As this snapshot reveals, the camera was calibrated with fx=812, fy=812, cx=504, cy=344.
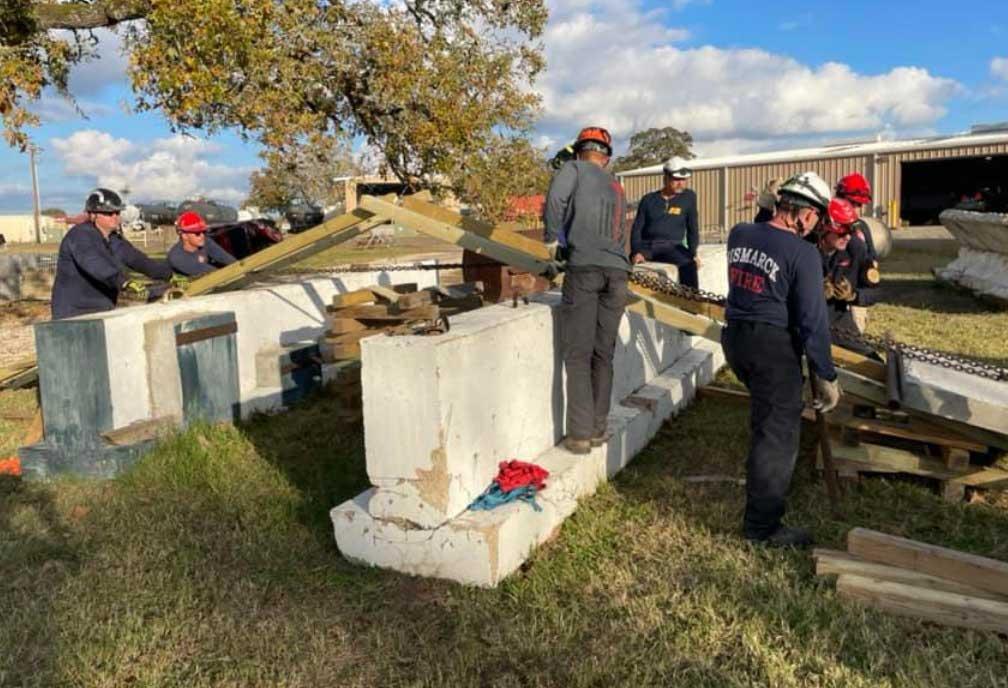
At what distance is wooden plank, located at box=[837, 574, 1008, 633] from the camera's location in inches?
120

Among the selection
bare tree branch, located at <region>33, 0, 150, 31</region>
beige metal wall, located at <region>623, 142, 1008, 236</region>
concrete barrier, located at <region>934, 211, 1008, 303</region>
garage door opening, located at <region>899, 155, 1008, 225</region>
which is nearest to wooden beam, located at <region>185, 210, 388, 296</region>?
bare tree branch, located at <region>33, 0, 150, 31</region>

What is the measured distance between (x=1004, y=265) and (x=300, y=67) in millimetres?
9774

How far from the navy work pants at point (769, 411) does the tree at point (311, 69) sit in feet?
21.5

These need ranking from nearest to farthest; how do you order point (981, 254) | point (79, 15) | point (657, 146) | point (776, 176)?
1. point (79, 15)
2. point (981, 254)
3. point (776, 176)
4. point (657, 146)

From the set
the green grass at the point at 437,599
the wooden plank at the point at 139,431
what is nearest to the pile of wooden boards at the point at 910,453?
the green grass at the point at 437,599

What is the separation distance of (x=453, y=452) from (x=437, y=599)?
632 millimetres

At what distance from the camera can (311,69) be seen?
9.74m

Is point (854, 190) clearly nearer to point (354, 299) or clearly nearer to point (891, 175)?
point (354, 299)

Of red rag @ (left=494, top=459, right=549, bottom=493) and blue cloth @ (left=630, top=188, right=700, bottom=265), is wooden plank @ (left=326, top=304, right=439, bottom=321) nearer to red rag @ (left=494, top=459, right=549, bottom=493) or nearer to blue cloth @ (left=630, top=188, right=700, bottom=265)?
blue cloth @ (left=630, top=188, right=700, bottom=265)

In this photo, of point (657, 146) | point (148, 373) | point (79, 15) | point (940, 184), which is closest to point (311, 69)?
point (79, 15)

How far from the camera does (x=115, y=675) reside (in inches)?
116

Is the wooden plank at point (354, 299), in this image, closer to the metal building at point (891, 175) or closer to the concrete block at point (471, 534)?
the concrete block at point (471, 534)

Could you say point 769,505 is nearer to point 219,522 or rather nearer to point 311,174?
point 219,522

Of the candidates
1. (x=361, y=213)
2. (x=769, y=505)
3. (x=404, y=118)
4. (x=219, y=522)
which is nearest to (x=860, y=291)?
(x=769, y=505)
